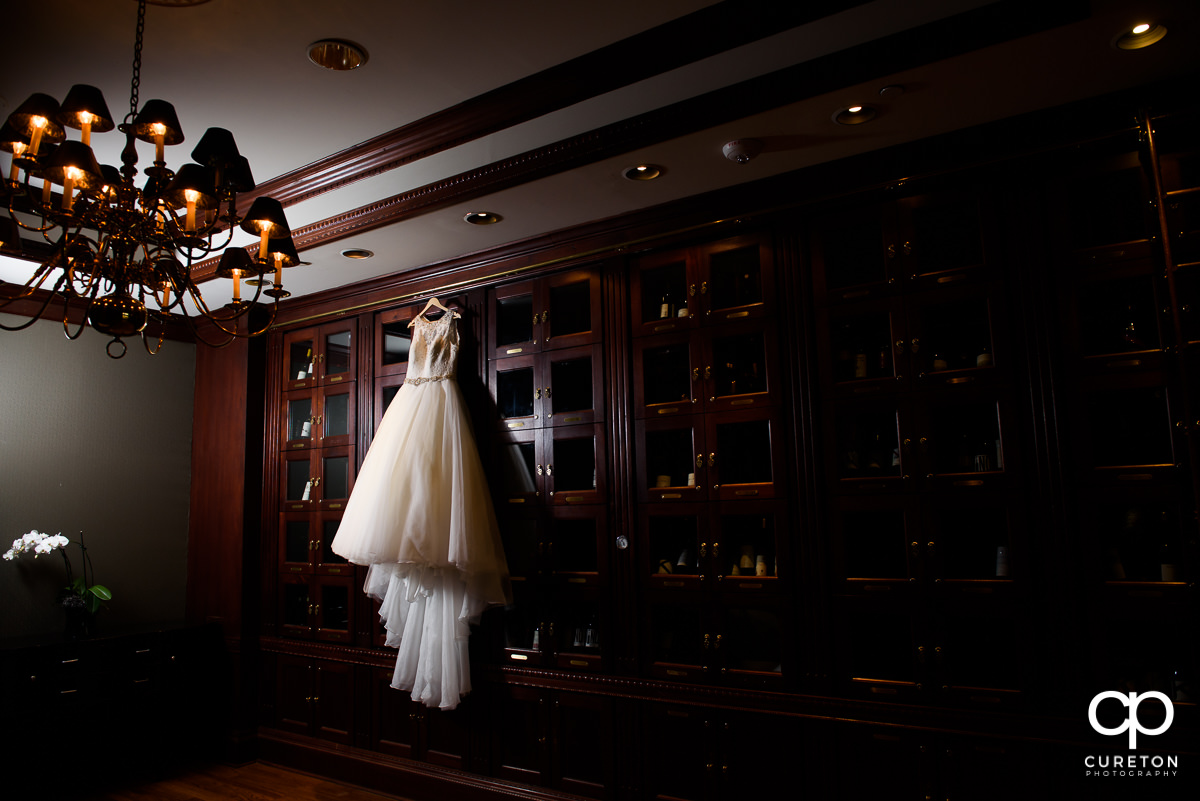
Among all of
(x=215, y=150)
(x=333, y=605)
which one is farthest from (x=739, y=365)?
(x=333, y=605)

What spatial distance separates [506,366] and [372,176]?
1.23 meters

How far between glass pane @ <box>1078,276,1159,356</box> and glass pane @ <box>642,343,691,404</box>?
1.62 metres

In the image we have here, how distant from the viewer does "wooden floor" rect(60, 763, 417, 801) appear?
13.8 feet

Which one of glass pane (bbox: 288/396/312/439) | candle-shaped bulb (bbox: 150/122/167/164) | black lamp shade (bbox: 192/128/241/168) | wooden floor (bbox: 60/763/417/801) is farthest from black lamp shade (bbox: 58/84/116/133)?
wooden floor (bbox: 60/763/417/801)

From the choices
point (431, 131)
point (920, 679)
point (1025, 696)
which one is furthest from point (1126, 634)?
point (431, 131)

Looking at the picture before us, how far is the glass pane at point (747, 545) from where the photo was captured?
330cm

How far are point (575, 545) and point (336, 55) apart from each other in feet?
8.09

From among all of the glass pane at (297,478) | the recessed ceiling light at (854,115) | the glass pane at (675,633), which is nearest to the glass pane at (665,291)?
the recessed ceiling light at (854,115)

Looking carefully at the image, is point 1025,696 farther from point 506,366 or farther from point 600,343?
point 506,366

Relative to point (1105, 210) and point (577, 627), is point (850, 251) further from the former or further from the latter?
point (577, 627)

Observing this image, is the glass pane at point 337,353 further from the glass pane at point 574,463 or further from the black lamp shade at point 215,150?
the black lamp shade at point 215,150

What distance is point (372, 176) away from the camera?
3471mm

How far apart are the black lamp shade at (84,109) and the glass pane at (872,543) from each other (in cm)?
293

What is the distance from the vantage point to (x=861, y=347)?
3.24m
